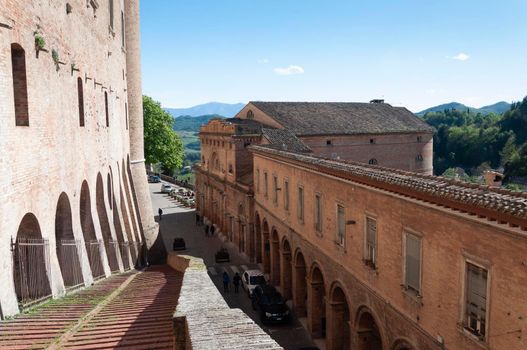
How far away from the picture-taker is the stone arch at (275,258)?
26.8 meters

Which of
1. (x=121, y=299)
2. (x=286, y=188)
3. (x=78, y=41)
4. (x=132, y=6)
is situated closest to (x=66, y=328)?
(x=121, y=299)

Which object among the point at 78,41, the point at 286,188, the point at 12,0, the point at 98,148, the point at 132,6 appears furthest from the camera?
the point at 132,6

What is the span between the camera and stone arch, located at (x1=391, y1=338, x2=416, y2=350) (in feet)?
41.5

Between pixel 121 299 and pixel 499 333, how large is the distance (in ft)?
29.4

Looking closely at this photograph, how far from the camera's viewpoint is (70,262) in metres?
14.4

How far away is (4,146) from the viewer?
9.72 meters

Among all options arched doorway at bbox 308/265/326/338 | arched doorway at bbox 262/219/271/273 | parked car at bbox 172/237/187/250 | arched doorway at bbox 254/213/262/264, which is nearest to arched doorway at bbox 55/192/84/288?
arched doorway at bbox 308/265/326/338

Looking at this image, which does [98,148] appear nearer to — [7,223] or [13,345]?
[7,223]

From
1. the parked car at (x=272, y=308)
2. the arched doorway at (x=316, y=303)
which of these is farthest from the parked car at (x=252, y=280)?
the arched doorway at (x=316, y=303)

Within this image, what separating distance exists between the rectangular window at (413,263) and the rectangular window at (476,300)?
73.7 inches

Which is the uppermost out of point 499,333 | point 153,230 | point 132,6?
point 132,6

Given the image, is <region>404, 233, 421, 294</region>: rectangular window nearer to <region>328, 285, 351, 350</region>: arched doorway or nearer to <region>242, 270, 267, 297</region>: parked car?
<region>328, 285, 351, 350</region>: arched doorway

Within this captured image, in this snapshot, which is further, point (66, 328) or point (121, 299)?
point (121, 299)

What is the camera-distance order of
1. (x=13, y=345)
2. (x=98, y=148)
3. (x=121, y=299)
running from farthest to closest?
(x=98, y=148) < (x=121, y=299) < (x=13, y=345)
